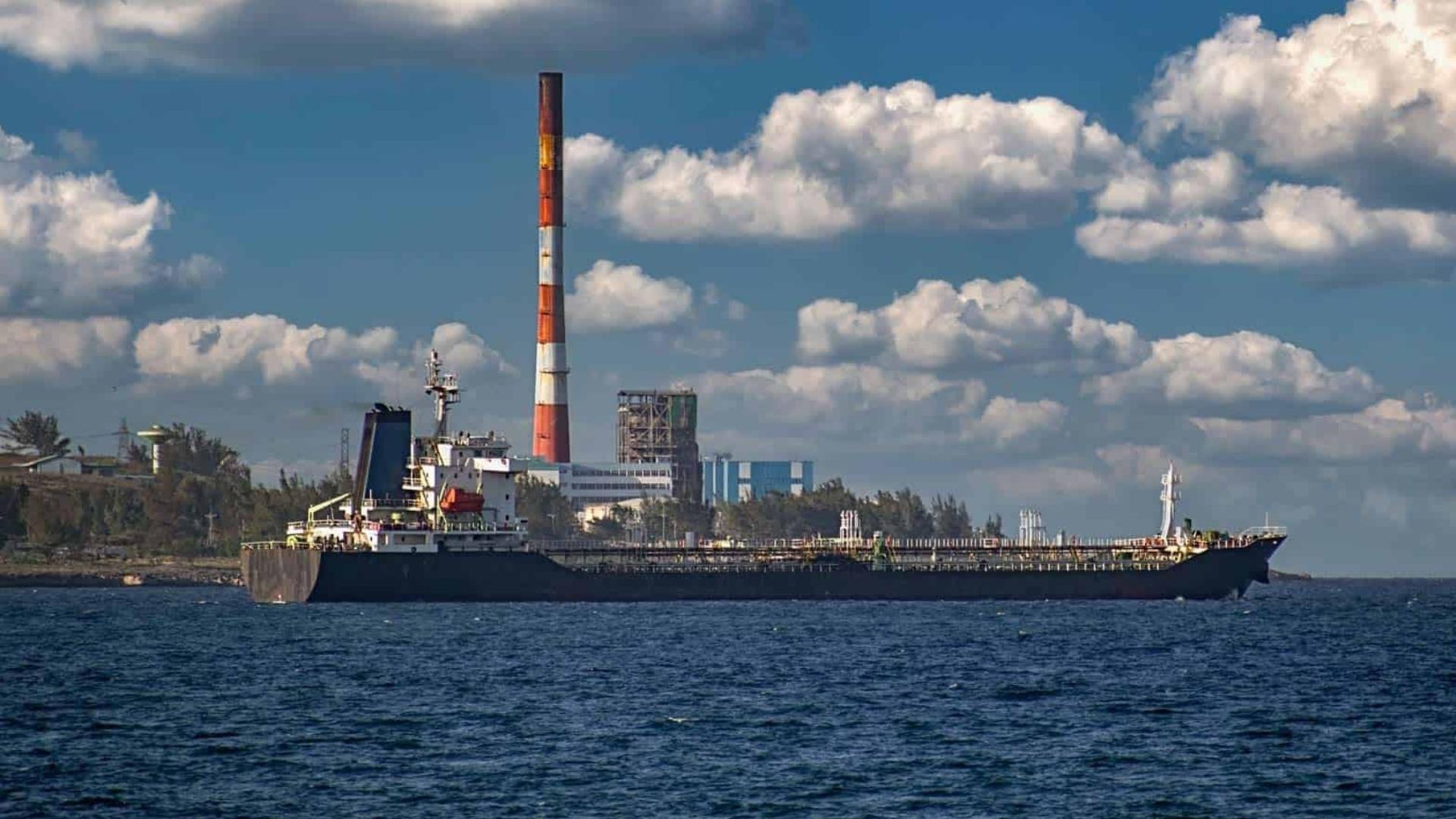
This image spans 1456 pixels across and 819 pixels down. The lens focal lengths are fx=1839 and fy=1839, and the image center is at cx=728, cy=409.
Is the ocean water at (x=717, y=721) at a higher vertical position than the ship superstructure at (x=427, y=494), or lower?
lower

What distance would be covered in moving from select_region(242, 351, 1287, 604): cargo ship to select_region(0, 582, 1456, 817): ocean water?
12.7 metres

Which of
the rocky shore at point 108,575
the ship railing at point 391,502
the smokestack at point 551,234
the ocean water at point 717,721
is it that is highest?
the smokestack at point 551,234

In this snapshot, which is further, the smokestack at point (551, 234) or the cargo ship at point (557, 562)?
the smokestack at point (551, 234)

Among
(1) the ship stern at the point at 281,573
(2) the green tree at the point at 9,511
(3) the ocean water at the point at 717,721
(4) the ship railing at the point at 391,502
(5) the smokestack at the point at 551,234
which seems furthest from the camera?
(2) the green tree at the point at 9,511

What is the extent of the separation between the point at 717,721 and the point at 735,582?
6657 centimetres

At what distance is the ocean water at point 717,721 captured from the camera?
41875 mm

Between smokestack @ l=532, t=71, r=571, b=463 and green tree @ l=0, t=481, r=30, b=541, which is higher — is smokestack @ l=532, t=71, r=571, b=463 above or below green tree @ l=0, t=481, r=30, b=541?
above

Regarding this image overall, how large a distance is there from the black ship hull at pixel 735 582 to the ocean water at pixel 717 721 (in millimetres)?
12542

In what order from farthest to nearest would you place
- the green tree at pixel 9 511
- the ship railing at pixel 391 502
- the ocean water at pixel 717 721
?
the green tree at pixel 9 511 < the ship railing at pixel 391 502 < the ocean water at pixel 717 721

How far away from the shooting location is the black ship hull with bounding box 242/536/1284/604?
4333 inches

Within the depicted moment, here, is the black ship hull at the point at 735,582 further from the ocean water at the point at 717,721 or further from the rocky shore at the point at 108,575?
the rocky shore at the point at 108,575

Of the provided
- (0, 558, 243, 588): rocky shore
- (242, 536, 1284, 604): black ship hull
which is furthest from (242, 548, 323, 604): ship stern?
(0, 558, 243, 588): rocky shore

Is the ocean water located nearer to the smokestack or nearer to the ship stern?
the ship stern

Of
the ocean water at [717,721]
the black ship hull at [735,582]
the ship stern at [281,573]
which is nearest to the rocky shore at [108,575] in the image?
the ship stern at [281,573]
